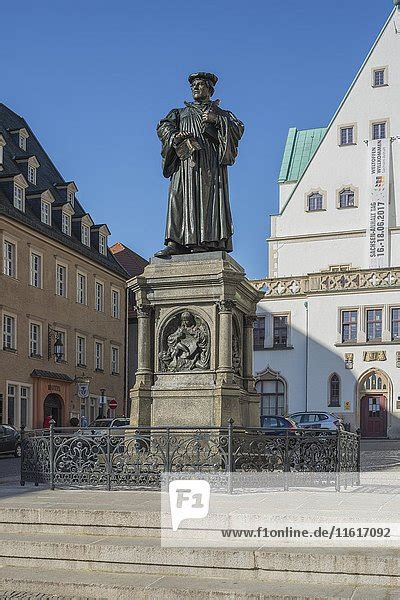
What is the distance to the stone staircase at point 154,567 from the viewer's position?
7066 millimetres

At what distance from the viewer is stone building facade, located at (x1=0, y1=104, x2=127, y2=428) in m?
38.5

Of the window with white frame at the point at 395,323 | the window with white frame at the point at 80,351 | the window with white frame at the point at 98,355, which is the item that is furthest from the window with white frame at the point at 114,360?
the window with white frame at the point at 395,323

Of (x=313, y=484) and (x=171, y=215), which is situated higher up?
(x=171, y=215)

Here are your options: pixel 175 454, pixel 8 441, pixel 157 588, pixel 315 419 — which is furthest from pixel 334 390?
pixel 157 588

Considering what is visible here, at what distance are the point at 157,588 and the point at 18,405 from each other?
105 ft

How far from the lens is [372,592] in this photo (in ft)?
22.5

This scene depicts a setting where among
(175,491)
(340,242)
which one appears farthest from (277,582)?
(340,242)

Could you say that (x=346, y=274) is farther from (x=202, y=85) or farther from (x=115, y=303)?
(x=202, y=85)

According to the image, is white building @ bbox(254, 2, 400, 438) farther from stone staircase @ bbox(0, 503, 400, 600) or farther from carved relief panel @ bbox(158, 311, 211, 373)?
stone staircase @ bbox(0, 503, 400, 600)

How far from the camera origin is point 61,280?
43438 millimetres

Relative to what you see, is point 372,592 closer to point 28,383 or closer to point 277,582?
point 277,582

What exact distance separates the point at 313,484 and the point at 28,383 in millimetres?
29090

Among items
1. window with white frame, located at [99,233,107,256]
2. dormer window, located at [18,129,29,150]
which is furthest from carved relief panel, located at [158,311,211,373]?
window with white frame, located at [99,233,107,256]

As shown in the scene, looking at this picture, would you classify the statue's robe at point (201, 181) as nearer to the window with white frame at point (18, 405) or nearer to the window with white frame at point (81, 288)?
the window with white frame at point (18, 405)
